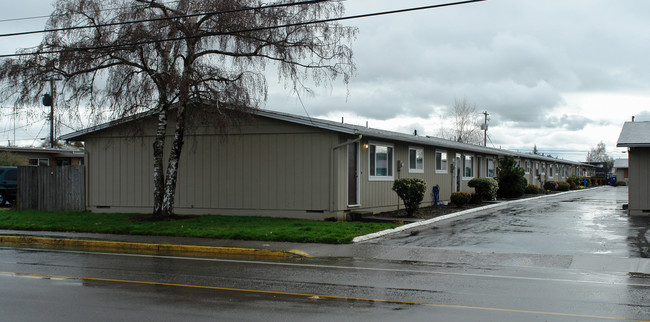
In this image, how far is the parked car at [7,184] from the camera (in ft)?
97.7

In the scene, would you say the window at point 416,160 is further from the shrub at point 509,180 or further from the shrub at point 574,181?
the shrub at point 574,181

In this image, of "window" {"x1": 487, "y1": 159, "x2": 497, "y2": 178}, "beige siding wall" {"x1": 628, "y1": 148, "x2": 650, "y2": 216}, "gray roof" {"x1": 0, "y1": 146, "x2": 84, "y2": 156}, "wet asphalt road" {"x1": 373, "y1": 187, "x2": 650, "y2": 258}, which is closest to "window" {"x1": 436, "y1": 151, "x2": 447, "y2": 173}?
"wet asphalt road" {"x1": 373, "y1": 187, "x2": 650, "y2": 258}

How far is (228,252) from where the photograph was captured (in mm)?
13984

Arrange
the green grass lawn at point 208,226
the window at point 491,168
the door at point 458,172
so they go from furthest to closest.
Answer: the window at point 491,168 < the door at point 458,172 < the green grass lawn at point 208,226

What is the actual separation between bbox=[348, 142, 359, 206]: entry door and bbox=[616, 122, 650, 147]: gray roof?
912 centimetres

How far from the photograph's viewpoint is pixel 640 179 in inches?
821

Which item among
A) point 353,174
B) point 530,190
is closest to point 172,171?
point 353,174

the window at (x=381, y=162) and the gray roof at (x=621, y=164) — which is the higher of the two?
the gray roof at (x=621, y=164)

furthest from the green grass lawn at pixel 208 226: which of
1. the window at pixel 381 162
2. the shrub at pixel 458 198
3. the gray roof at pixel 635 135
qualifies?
the gray roof at pixel 635 135

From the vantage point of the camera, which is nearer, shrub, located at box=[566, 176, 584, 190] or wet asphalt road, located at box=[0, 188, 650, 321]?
wet asphalt road, located at box=[0, 188, 650, 321]

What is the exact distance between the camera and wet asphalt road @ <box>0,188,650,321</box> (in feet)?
24.4

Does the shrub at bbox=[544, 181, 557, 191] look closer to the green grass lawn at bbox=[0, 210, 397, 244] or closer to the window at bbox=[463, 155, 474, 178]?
the window at bbox=[463, 155, 474, 178]

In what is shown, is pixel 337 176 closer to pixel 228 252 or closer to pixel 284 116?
pixel 284 116

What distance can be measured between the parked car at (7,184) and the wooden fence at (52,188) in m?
6.59
